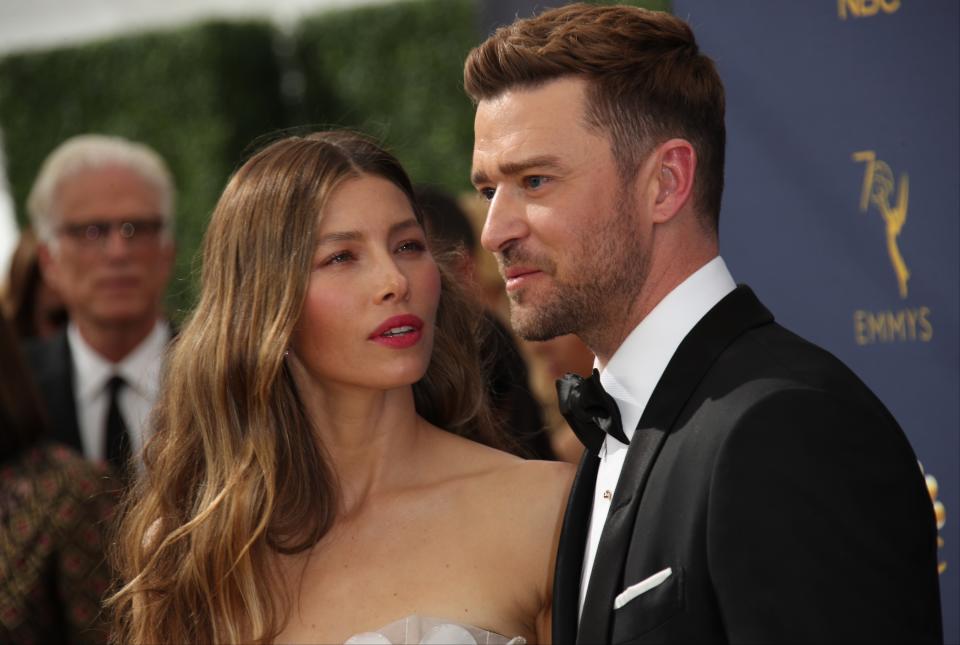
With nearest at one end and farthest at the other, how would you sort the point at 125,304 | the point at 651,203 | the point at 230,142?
the point at 651,203, the point at 125,304, the point at 230,142

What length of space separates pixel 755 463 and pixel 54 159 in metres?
3.71

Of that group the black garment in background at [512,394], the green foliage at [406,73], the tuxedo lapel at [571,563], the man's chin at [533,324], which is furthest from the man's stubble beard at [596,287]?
the green foliage at [406,73]

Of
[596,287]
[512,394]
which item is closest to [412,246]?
[596,287]

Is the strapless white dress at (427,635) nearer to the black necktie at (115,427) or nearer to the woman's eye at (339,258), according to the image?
the woman's eye at (339,258)

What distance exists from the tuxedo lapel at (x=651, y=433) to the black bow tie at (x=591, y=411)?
0.08 meters

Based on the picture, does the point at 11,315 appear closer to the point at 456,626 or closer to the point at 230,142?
the point at 456,626

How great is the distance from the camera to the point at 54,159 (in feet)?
15.5

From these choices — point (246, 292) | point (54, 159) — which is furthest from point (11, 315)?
point (246, 292)

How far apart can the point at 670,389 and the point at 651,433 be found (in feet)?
0.25

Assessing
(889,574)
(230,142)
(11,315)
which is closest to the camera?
(889,574)

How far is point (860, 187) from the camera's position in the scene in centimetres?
253

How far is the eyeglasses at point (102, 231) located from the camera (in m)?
4.62

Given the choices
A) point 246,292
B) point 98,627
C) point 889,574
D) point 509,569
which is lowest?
point 98,627

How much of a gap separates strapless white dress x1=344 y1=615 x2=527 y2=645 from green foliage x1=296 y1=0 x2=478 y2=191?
6.50 m
